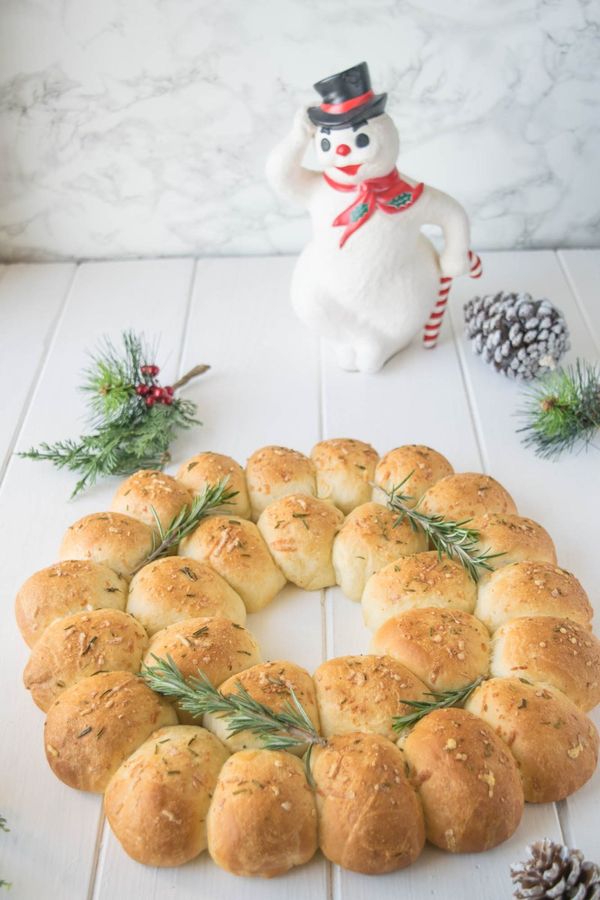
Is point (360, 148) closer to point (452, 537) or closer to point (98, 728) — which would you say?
point (452, 537)

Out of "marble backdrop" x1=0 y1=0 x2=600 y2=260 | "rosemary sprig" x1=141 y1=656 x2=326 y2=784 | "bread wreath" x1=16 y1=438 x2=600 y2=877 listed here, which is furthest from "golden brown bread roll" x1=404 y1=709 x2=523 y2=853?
"marble backdrop" x1=0 y1=0 x2=600 y2=260

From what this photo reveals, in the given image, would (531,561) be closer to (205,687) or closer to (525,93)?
(205,687)

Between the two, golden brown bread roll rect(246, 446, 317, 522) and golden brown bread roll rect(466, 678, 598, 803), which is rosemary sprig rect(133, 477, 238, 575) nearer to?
golden brown bread roll rect(246, 446, 317, 522)

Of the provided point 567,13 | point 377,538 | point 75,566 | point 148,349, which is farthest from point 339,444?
point 567,13

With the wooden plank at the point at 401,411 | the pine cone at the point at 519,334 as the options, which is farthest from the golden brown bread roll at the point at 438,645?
the pine cone at the point at 519,334

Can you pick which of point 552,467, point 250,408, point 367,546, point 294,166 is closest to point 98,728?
point 367,546

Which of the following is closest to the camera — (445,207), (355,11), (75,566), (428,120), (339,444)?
(75,566)
